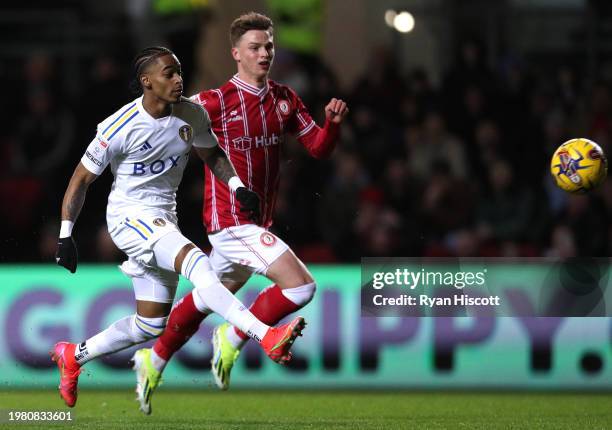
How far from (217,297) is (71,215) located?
1044 millimetres

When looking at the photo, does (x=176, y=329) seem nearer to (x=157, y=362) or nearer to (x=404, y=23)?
(x=157, y=362)

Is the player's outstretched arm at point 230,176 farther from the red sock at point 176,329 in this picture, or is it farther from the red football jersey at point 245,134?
the red sock at point 176,329

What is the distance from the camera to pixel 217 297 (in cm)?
847

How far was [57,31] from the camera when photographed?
1620cm

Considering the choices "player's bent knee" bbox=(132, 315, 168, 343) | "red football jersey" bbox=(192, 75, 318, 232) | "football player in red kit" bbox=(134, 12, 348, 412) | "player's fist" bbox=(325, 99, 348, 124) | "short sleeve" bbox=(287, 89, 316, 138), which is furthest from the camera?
"short sleeve" bbox=(287, 89, 316, 138)

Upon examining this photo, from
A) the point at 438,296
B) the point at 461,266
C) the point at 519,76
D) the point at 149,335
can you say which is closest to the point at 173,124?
the point at 149,335

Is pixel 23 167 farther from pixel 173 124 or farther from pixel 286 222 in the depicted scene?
pixel 173 124

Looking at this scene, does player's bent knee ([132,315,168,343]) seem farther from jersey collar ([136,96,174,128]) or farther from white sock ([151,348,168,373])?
jersey collar ([136,96,174,128])

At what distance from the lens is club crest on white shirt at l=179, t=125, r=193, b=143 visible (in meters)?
8.99

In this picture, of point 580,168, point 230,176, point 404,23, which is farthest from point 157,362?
point 404,23

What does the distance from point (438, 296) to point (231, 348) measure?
6.35 ft

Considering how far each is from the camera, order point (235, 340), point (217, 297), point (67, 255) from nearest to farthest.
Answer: point (217, 297)
point (67, 255)
point (235, 340)

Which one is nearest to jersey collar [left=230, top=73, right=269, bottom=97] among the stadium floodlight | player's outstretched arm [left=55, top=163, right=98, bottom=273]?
player's outstretched arm [left=55, top=163, right=98, bottom=273]

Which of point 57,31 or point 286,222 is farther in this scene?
point 57,31
